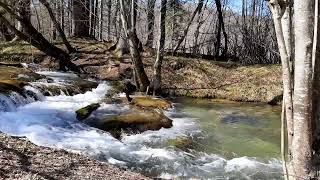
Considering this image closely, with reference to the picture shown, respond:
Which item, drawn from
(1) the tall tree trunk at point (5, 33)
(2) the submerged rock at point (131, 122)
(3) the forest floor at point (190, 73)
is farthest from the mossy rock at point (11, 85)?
(1) the tall tree trunk at point (5, 33)

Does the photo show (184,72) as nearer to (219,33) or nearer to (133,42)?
(133,42)

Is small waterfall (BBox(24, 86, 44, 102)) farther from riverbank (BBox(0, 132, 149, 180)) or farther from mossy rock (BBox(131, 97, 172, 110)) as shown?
riverbank (BBox(0, 132, 149, 180))

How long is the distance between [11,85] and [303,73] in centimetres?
863

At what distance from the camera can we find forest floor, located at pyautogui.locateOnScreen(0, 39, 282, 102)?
14.1 m

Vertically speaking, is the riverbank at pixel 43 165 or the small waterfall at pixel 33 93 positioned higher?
the small waterfall at pixel 33 93

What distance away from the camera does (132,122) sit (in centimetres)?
959

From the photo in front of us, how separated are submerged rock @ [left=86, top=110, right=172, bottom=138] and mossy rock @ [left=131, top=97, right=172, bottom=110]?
1.20 m

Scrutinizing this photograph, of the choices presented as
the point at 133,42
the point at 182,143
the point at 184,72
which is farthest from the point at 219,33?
the point at 182,143

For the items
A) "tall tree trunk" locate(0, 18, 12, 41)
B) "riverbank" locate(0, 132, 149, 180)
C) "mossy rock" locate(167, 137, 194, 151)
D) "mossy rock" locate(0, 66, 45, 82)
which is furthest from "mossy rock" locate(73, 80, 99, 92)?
"riverbank" locate(0, 132, 149, 180)

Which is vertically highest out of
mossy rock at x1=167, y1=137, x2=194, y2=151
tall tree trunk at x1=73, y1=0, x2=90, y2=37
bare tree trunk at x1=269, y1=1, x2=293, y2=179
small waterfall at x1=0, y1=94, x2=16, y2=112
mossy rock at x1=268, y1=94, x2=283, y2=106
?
tall tree trunk at x1=73, y1=0, x2=90, y2=37

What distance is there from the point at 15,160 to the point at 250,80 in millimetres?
10727

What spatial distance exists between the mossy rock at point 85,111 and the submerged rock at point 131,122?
30cm

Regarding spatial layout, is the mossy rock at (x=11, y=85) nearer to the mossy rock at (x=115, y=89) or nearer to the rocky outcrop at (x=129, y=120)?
the rocky outcrop at (x=129, y=120)

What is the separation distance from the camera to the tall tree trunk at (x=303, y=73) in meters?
4.08
